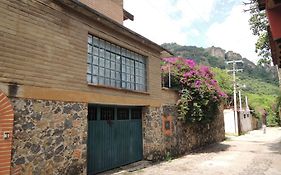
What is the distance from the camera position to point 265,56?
18.8 m

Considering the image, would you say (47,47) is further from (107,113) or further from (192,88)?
(192,88)

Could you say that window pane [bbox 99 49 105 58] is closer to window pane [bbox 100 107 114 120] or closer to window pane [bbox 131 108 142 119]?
window pane [bbox 100 107 114 120]

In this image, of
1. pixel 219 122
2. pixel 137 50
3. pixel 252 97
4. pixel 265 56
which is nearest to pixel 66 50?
pixel 137 50

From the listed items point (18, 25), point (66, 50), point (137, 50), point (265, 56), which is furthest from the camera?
point (265, 56)

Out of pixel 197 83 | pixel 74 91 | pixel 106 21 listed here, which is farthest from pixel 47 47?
pixel 197 83

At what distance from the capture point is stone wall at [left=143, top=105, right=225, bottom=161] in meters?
13.1

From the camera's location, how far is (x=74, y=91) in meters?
8.94

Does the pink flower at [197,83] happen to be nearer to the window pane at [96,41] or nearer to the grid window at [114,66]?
the grid window at [114,66]

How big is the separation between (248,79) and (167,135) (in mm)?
73545

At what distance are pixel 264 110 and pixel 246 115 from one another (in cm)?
2087

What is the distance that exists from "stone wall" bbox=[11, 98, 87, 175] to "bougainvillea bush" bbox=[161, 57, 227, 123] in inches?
314

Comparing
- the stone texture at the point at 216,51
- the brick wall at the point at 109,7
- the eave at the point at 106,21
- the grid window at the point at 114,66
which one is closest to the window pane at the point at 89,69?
the grid window at the point at 114,66

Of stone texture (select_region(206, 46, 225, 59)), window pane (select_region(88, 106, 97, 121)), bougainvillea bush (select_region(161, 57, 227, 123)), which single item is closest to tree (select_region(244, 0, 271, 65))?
bougainvillea bush (select_region(161, 57, 227, 123))

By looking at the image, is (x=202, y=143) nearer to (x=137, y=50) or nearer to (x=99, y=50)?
(x=137, y=50)
